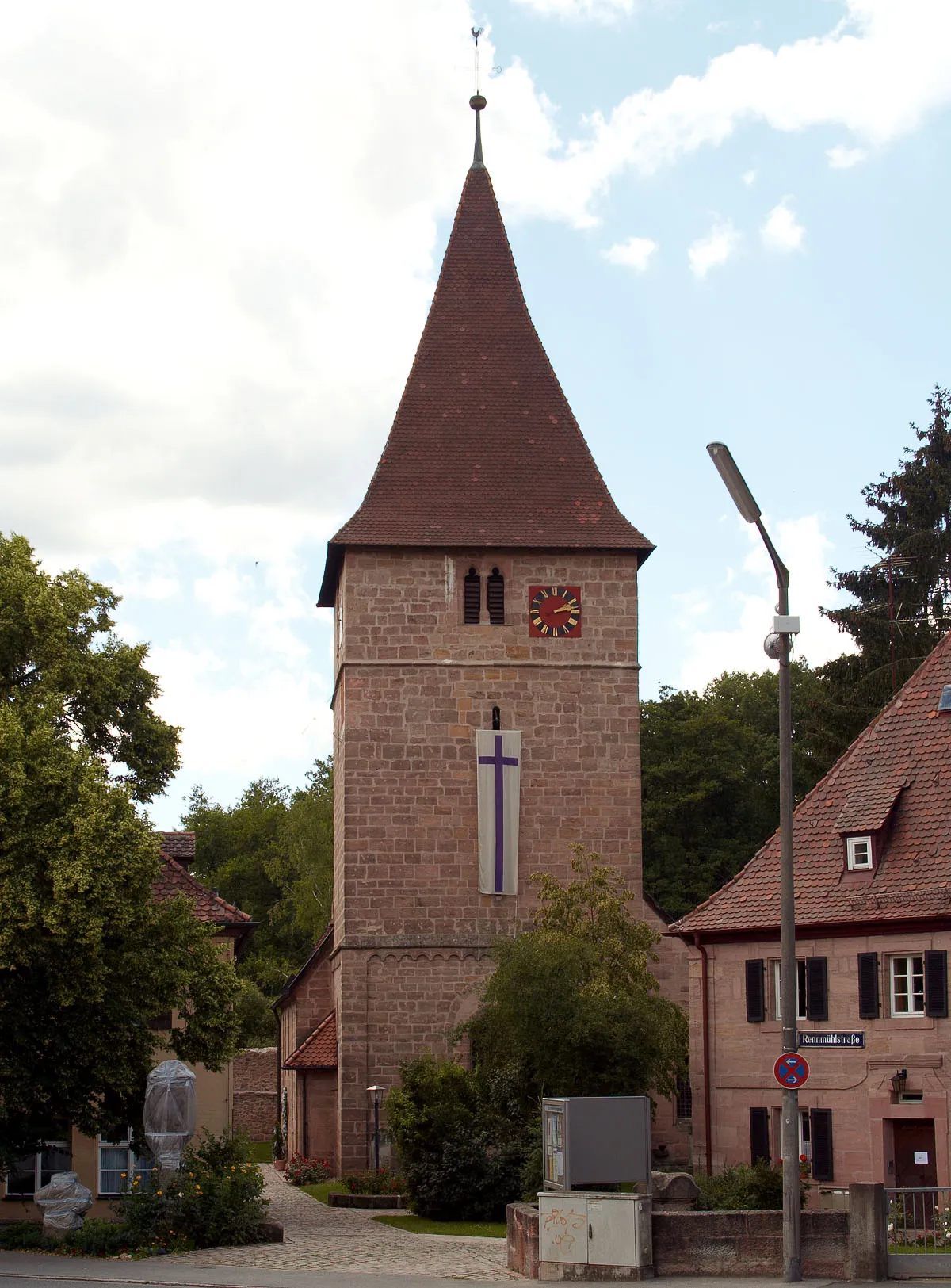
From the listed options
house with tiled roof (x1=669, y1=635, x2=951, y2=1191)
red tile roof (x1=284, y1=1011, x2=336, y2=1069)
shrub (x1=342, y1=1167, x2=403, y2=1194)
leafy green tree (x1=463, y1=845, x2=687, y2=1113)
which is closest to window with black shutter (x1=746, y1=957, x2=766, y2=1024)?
house with tiled roof (x1=669, y1=635, x2=951, y2=1191)

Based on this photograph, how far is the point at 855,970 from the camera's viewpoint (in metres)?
27.2

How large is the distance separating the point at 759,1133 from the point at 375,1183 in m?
7.89

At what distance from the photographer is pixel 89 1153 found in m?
28.8

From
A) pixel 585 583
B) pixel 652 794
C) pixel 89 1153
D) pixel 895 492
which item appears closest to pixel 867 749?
pixel 585 583

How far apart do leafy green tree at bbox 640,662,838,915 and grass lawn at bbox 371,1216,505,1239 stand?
26.0 metres

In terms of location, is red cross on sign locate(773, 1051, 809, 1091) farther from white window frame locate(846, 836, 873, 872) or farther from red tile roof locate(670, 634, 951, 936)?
white window frame locate(846, 836, 873, 872)

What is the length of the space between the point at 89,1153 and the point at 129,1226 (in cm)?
678

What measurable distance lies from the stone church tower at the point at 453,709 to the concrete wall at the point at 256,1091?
61.1ft

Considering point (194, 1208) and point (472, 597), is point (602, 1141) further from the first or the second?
point (472, 597)

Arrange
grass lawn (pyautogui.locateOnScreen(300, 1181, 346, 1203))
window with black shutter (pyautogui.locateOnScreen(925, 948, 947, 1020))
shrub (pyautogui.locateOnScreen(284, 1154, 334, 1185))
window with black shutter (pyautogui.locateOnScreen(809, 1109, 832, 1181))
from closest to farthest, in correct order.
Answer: window with black shutter (pyautogui.locateOnScreen(925, 948, 947, 1020)) < window with black shutter (pyautogui.locateOnScreen(809, 1109, 832, 1181)) < grass lawn (pyautogui.locateOnScreen(300, 1181, 346, 1203)) < shrub (pyautogui.locateOnScreen(284, 1154, 334, 1185))

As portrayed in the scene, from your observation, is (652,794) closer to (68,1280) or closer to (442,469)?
(442,469)

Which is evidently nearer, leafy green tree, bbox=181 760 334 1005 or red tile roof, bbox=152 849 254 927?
red tile roof, bbox=152 849 254 927

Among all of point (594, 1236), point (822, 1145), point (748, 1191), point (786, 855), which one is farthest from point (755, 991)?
point (786, 855)

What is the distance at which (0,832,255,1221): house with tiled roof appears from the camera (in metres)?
28.1
